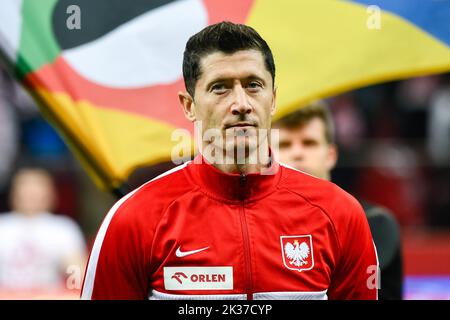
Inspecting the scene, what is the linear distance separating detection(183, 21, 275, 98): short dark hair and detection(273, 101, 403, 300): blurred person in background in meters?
1.25

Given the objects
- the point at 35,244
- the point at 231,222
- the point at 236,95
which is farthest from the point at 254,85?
the point at 35,244

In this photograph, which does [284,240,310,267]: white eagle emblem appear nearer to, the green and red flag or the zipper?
the zipper

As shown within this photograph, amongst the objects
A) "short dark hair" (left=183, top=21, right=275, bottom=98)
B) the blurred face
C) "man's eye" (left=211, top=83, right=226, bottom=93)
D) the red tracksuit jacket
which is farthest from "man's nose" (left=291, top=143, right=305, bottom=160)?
the blurred face

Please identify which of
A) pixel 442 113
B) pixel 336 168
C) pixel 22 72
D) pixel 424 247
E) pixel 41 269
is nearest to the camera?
pixel 22 72

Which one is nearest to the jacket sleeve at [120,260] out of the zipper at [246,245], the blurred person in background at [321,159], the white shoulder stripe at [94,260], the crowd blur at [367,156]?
the white shoulder stripe at [94,260]

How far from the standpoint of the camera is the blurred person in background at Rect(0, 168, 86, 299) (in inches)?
292

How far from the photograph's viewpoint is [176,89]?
3553mm

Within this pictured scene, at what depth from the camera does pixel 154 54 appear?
3594mm

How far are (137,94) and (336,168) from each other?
6.76 meters

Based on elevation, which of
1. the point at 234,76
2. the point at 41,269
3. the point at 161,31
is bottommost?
the point at 41,269

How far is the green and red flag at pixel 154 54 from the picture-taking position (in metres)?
3.46

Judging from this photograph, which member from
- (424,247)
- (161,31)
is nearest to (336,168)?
(424,247)

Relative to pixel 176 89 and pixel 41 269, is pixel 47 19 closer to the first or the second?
pixel 176 89

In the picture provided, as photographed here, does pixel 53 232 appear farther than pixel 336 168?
No
